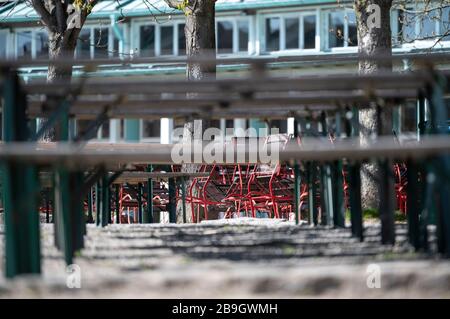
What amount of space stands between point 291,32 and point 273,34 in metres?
0.51

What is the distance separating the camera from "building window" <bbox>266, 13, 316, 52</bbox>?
98.2 feet

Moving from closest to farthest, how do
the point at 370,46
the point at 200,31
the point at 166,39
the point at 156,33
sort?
the point at 370,46 → the point at 200,31 → the point at 156,33 → the point at 166,39

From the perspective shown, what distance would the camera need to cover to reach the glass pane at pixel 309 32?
1174 inches

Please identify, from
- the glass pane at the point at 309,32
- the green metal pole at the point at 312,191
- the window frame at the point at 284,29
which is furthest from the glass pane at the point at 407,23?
the green metal pole at the point at 312,191

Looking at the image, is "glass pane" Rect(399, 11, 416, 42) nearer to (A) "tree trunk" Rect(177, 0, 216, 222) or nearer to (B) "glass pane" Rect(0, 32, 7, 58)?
(A) "tree trunk" Rect(177, 0, 216, 222)

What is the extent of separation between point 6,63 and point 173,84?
3.06 ft

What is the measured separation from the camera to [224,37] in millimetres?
30938

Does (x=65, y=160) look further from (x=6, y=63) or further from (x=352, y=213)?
(x=352, y=213)

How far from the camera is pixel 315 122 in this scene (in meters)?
9.02

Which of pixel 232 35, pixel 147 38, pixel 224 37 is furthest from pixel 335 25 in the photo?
pixel 147 38

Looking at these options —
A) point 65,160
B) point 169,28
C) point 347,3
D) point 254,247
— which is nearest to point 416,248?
point 254,247

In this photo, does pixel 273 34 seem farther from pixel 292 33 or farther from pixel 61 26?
pixel 61 26

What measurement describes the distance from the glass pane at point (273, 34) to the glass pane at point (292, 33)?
10.4 inches

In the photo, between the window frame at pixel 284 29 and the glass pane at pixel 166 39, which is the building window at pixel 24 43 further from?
the window frame at pixel 284 29
